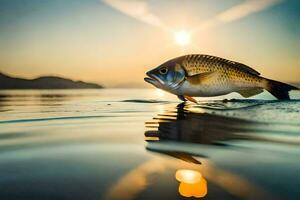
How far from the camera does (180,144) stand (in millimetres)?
3223

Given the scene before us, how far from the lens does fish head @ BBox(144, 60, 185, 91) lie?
646 cm

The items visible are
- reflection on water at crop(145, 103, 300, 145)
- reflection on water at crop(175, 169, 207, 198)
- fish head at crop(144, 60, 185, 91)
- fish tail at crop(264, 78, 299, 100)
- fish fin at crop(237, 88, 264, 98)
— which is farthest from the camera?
fish fin at crop(237, 88, 264, 98)

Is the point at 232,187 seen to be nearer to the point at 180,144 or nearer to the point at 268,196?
the point at 268,196

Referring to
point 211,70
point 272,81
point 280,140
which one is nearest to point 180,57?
point 211,70

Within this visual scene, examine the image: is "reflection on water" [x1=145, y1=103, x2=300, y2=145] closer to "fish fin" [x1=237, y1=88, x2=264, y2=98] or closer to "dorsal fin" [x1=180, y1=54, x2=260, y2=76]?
"dorsal fin" [x1=180, y1=54, x2=260, y2=76]

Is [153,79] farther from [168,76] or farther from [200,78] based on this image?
[200,78]

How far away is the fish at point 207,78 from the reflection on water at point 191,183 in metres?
4.33

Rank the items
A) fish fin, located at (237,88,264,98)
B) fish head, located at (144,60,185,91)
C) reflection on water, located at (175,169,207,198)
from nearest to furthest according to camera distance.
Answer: reflection on water, located at (175,169,207,198), fish head, located at (144,60,185,91), fish fin, located at (237,88,264,98)

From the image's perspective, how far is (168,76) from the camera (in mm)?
6488

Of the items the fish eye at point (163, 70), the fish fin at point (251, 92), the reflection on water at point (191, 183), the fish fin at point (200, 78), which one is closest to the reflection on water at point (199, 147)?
the reflection on water at point (191, 183)

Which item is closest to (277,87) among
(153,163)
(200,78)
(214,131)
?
(200,78)

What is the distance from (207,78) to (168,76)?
80 cm

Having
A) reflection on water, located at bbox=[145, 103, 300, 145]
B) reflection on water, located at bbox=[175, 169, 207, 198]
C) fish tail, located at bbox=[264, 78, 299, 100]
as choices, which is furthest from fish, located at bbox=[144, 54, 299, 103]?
reflection on water, located at bbox=[175, 169, 207, 198]

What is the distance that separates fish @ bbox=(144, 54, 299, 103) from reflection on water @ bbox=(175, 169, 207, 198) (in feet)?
14.2
